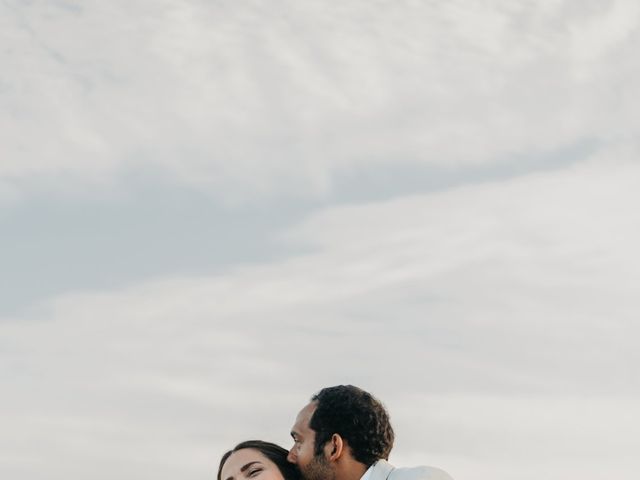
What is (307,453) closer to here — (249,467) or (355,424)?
(355,424)

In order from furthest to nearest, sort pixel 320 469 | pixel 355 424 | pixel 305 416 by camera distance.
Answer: pixel 305 416
pixel 355 424
pixel 320 469

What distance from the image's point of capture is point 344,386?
53.1 ft

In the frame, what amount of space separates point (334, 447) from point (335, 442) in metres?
0.07

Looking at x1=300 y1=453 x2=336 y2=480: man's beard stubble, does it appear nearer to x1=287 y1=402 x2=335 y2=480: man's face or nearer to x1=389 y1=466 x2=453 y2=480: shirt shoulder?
x1=287 y1=402 x2=335 y2=480: man's face

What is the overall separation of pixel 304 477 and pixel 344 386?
54.2 inches

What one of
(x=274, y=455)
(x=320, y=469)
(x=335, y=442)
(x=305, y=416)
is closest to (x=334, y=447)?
(x=335, y=442)

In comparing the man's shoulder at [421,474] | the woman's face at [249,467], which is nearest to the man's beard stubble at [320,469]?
the woman's face at [249,467]

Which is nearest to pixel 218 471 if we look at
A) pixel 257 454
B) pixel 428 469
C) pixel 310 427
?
pixel 257 454

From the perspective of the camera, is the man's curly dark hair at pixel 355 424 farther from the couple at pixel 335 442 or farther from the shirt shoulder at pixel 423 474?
the shirt shoulder at pixel 423 474

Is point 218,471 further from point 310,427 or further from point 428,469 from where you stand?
point 428,469

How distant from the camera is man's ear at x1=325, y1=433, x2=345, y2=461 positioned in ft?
50.9

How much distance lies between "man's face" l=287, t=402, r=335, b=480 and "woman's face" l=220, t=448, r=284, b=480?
1.12ft

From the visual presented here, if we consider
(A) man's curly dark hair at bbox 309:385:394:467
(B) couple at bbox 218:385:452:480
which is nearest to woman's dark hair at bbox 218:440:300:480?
(B) couple at bbox 218:385:452:480

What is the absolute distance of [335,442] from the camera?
1556 centimetres
